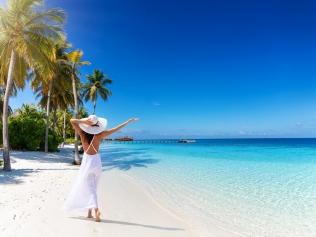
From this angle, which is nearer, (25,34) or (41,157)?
(25,34)

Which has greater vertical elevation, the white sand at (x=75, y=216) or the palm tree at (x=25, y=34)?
the palm tree at (x=25, y=34)

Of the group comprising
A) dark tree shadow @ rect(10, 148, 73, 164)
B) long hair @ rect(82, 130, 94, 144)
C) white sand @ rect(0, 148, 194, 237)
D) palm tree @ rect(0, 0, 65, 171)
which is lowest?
white sand @ rect(0, 148, 194, 237)

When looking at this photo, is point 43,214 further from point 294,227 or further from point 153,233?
point 294,227

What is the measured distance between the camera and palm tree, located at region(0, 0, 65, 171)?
12672 millimetres

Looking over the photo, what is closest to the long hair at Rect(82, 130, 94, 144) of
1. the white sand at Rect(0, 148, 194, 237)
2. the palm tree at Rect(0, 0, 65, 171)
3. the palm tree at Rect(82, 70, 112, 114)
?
the white sand at Rect(0, 148, 194, 237)

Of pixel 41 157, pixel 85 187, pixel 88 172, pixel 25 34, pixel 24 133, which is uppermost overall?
pixel 25 34

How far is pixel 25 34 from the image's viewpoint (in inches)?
520

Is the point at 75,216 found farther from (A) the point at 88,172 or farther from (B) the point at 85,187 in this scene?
(A) the point at 88,172

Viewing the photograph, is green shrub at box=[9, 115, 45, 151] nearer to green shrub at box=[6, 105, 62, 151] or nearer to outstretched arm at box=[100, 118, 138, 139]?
green shrub at box=[6, 105, 62, 151]

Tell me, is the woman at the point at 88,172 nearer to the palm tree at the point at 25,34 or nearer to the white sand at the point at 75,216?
the white sand at the point at 75,216

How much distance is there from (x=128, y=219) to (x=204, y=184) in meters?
5.91

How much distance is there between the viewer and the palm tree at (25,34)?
12.7m

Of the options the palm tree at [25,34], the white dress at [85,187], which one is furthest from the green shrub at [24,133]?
the white dress at [85,187]

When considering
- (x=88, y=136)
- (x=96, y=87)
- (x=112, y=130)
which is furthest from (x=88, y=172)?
(x=96, y=87)
